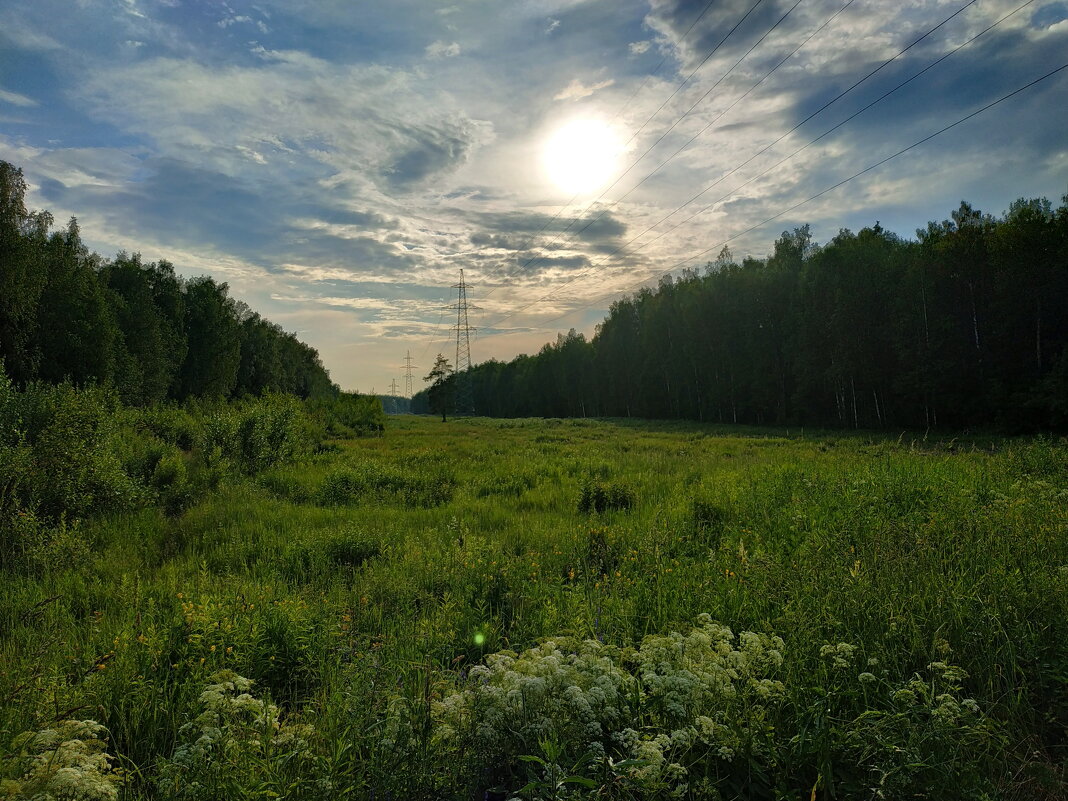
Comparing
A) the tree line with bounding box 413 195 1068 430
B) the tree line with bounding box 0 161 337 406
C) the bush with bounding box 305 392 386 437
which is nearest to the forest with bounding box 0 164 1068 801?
the tree line with bounding box 0 161 337 406

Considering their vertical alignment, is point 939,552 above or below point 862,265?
below

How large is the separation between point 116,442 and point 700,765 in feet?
46.2

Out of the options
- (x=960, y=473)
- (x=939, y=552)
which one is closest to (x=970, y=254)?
(x=960, y=473)

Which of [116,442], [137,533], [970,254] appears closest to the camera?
[137,533]

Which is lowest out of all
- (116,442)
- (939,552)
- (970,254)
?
(939,552)

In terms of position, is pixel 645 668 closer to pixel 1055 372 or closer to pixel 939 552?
pixel 939 552

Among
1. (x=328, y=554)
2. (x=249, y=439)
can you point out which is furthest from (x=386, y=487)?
(x=328, y=554)

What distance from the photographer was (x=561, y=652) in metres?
3.55

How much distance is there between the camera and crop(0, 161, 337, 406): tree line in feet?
95.8

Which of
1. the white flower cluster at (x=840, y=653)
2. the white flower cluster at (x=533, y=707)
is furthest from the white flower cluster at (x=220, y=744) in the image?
the white flower cluster at (x=840, y=653)

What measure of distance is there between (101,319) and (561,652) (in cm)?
4636

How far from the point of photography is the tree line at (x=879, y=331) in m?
29.6

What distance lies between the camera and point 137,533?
8539 mm

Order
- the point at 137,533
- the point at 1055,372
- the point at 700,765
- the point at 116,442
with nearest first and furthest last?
the point at 700,765 → the point at 137,533 → the point at 116,442 → the point at 1055,372
